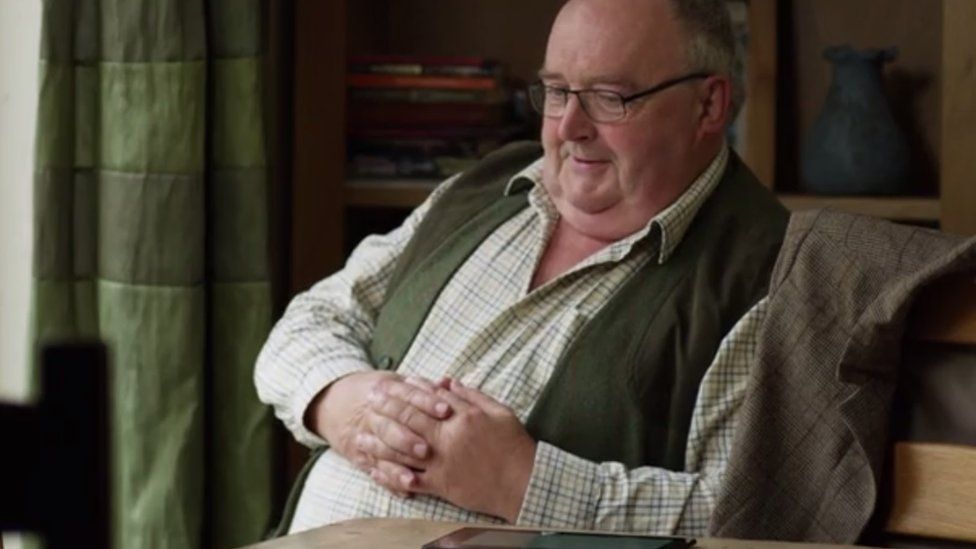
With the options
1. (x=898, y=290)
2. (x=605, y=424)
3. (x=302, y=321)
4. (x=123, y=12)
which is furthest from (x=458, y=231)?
(x=898, y=290)

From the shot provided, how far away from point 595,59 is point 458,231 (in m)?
0.31

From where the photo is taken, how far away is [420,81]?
Result: 3.04 meters

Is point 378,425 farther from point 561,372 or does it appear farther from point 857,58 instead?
point 857,58

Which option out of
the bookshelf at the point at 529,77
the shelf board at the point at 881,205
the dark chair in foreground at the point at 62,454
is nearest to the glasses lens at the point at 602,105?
the shelf board at the point at 881,205

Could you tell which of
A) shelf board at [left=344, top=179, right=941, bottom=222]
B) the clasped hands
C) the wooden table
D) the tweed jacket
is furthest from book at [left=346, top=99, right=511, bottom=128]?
the wooden table

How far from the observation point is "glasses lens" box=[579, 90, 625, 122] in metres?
2.25

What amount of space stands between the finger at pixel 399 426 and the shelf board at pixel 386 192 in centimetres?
92

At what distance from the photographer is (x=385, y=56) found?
3232 millimetres

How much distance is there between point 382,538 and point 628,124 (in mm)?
893

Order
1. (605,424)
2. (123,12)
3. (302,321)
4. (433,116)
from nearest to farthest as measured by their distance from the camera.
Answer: (605,424) → (302,321) → (123,12) → (433,116)

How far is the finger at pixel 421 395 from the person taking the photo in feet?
6.79

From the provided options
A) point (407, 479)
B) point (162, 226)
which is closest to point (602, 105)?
point (407, 479)

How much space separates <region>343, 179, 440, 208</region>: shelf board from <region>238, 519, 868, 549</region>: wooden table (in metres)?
1.46

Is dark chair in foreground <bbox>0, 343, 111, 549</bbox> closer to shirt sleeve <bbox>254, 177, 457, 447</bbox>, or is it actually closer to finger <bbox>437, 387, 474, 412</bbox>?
finger <bbox>437, 387, 474, 412</bbox>
